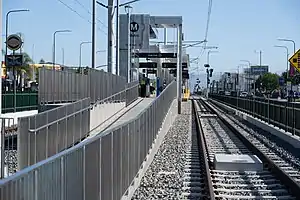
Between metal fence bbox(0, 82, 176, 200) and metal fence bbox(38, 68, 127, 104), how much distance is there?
40.2 feet

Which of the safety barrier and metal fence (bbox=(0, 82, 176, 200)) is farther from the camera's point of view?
the safety barrier

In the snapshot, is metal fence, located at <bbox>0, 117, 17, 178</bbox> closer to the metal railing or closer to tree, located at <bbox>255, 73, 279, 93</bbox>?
the metal railing

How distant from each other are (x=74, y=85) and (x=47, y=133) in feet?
50.0

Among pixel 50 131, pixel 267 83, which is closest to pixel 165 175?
pixel 50 131

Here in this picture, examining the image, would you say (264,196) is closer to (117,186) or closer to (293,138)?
(117,186)

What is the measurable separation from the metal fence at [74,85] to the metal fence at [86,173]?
12.3 metres

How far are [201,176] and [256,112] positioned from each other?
2697cm

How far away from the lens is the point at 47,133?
56.3 feet


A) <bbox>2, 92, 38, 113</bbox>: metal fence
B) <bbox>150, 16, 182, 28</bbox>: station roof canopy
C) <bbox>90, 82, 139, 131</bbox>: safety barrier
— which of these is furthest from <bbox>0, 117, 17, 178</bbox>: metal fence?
<bbox>150, 16, 182, 28</bbox>: station roof canopy

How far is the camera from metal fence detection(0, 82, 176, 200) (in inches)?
196

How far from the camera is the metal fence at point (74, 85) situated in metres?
26.0

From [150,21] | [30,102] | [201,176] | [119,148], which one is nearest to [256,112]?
[30,102]

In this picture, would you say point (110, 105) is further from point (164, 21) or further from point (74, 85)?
point (164, 21)

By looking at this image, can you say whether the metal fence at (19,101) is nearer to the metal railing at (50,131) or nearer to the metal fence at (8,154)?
the metal railing at (50,131)
